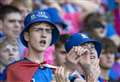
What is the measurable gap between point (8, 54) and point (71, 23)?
2893mm

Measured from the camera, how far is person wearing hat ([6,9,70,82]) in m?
6.85

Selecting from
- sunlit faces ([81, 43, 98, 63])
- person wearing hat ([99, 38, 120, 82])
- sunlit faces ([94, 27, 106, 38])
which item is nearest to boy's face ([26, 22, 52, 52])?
sunlit faces ([81, 43, 98, 63])

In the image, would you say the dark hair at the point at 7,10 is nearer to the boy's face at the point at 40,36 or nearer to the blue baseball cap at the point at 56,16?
the blue baseball cap at the point at 56,16

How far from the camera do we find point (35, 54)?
6.99 m

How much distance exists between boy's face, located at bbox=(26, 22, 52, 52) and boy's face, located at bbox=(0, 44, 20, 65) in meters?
1.05

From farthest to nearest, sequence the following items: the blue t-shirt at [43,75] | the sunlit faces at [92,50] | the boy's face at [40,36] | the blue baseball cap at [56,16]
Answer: the blue baseball cap at [56,16] < the boy's face at [40,36] < the blue t-shirt at [43,75] < the sunlit faces at [92,50]

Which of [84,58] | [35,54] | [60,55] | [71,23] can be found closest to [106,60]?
[60,55]

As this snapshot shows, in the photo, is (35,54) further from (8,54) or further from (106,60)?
(106,60)

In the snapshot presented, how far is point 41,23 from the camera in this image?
23.1ft

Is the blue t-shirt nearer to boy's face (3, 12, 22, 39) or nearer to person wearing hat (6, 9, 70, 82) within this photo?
person wearing hat (6, 9, 70, 82)

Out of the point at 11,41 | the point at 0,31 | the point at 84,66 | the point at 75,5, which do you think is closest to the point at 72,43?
the point at 84,66

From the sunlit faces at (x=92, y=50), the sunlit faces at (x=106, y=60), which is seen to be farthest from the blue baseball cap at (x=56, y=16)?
the sunlit faces at (x=92, y=50)

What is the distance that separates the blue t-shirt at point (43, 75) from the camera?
682 centimetres

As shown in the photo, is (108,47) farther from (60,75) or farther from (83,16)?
(60,75)
